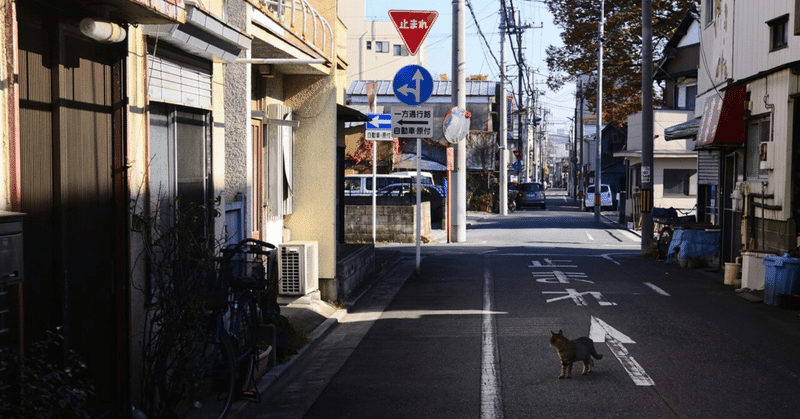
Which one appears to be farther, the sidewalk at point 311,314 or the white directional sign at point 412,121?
the white directional sign at point 412,121

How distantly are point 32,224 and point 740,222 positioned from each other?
1569cm

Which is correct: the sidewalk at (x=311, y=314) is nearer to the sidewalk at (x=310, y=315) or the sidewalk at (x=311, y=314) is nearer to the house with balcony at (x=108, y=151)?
the sidewalk at (x=310, y=315)

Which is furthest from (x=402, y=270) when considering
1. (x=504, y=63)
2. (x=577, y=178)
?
(x=577, y=178)

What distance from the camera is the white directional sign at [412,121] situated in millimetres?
17359

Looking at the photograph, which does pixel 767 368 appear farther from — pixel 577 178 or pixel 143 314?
pixel 577 178

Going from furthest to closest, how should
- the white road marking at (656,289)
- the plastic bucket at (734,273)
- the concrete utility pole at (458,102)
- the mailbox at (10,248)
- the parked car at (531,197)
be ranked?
the parked car at (531,197), the concrete utility pole at (458,102), the plastic bucket at (734,273), the white road marking at (656,289), the mailbox at (10,248)

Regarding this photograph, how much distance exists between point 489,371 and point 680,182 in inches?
1398

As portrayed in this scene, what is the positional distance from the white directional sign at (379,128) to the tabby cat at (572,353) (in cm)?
1303

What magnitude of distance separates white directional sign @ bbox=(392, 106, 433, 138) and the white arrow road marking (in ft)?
21.7

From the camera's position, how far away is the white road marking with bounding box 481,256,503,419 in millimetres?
7352

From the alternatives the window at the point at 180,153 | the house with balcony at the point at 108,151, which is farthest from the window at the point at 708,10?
the window at the point at 180,153

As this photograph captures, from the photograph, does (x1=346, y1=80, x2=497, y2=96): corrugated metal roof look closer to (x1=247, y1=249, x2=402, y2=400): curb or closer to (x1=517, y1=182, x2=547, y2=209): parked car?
(x1=517, y1=182, x2=547, y2=209): parked car

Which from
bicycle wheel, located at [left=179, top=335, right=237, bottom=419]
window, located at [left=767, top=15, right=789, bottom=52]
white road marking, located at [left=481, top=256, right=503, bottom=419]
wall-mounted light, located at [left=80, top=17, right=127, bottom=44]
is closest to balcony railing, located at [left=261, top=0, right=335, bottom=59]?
wall-mounted light, located at [left=80, top=17, right=127, bottom=44]

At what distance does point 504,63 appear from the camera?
45906 millimetres
